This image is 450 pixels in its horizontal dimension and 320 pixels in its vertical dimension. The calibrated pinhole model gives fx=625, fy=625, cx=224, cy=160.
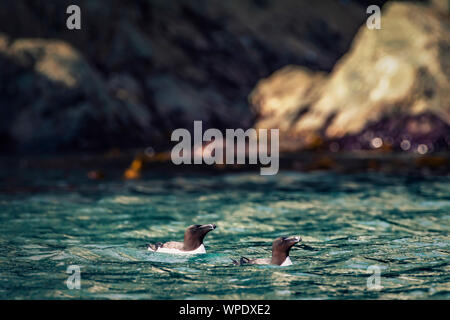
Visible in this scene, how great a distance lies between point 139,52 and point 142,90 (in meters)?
3.63

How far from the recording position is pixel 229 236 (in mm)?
11383

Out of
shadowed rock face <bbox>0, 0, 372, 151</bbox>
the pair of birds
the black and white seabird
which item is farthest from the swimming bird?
shadowed rock face <bbox>0, 0, 372, 151</bbox>

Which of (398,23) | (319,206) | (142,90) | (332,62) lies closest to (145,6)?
(142,90)

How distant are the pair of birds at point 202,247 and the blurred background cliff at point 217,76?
14436 millimetres

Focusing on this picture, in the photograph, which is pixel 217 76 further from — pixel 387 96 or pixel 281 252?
pixel 281 252

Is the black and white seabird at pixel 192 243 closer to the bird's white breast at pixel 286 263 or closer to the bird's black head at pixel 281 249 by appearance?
the bird's black head at pixel 281 249

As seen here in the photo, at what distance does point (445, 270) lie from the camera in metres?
8.34

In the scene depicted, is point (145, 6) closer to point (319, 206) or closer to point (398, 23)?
point (398, 23)

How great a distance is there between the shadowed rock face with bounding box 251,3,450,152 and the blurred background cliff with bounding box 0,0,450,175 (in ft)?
0.24

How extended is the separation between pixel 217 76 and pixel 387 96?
57.7 ft

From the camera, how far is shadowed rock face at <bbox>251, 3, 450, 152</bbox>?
97.8 ft

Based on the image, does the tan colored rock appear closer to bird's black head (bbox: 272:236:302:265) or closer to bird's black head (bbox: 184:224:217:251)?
bird's black head (bbox: 184:224:217:251)

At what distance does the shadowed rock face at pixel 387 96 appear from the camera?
29.8 m

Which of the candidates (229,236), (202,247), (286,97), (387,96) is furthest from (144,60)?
(202,247)
